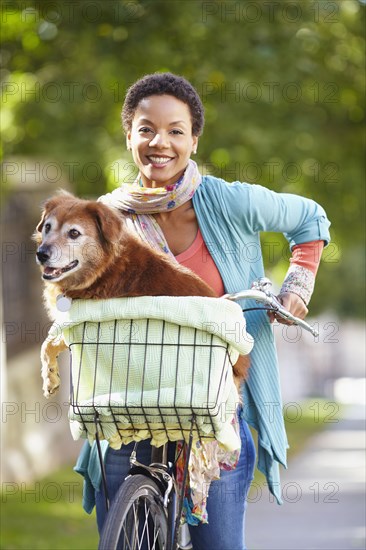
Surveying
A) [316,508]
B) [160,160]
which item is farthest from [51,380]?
[316,508]

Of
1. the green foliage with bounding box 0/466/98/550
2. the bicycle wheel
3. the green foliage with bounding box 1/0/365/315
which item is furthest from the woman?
the green foliage with bounding box 1/0/365/315

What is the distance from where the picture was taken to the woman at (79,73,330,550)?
4105 mm

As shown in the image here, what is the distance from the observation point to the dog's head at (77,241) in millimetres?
3482

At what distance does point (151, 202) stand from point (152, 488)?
97 cm

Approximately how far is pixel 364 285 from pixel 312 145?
22.0 meters

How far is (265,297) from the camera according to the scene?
388 cm

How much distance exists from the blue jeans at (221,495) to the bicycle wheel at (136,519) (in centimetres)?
23

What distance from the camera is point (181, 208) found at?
13.8ft

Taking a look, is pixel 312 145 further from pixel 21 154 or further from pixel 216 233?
pixel 216 233

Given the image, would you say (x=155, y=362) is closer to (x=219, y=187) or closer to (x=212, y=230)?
(x=212, y=230)

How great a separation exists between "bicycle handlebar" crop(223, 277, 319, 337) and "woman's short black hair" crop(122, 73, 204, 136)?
0.65 m

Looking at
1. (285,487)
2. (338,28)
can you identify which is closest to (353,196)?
(338,28)

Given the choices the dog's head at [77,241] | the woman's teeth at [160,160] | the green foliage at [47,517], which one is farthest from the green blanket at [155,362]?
the green foliage at [47,517]

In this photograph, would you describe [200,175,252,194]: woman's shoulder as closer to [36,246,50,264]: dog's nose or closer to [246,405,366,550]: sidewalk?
[36,246,50,264]: dog's nose
